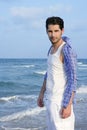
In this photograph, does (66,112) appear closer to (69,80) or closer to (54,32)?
(69,80)

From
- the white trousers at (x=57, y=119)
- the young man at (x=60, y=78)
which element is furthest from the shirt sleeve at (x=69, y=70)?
the white trousers at (x=57, y=119)

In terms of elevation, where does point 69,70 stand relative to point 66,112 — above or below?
above

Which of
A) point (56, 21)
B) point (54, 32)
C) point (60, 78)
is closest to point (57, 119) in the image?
point (60, 78)

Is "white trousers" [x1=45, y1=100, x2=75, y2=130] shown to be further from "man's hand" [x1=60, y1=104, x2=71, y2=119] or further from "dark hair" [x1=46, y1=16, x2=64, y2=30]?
"dark hair" [x1=46, y1=16, x2=64, y2=30]

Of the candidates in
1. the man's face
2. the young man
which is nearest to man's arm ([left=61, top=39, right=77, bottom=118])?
the young man

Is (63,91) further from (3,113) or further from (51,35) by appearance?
(3,113)

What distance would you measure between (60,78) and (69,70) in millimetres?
125

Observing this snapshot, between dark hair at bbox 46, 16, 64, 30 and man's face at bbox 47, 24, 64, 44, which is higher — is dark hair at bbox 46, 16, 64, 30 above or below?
above

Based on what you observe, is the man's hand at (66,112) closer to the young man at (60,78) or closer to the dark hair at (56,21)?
the young man at (60,78)

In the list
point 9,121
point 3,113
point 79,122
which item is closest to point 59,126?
point 79,122

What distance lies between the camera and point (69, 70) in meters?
3.54

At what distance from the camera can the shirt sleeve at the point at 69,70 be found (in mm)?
3506

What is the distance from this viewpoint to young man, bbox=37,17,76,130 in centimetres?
352

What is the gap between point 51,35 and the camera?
11.8 feet
